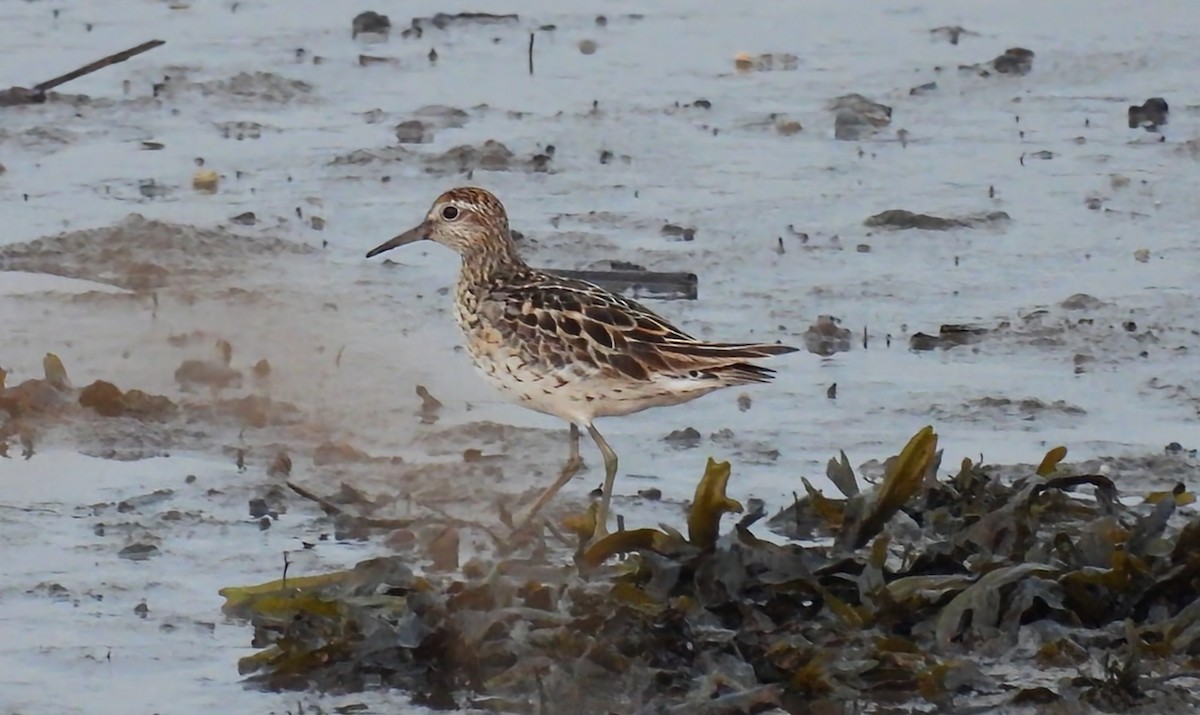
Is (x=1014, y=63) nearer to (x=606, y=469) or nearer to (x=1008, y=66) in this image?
(x=1008, y=66)

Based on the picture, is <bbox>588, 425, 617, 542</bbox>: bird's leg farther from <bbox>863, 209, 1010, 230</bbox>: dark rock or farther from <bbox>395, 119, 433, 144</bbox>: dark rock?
<bbox>395, 119, 433, 144</bbox>: dark rock

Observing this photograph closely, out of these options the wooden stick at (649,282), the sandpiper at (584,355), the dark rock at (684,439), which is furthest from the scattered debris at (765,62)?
the sandpiper at (584,355)

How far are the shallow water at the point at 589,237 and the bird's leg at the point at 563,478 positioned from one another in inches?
9.0

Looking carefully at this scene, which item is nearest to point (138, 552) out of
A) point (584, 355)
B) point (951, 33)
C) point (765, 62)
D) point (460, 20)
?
→ point (584, 355)

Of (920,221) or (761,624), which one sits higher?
(920,221)

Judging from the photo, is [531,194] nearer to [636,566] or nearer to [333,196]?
[333,196]

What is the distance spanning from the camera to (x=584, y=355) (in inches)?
308

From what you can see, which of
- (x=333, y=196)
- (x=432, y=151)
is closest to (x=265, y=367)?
(x=333, y=196)

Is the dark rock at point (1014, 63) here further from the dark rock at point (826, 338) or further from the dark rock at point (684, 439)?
the dark rock at point (684, 439)

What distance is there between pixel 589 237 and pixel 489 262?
2283 millimetres

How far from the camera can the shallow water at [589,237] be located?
7879mm

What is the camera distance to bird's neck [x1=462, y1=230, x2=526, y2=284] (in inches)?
334

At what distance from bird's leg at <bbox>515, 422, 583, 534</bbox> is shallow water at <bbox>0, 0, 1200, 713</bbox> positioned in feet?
0.75

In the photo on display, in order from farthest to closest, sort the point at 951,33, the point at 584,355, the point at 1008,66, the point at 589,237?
the point at 951,33
the point at 1008,66
the point at 589,237
the point at 584,355
